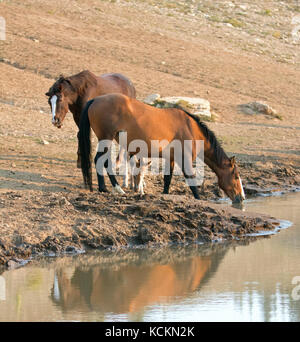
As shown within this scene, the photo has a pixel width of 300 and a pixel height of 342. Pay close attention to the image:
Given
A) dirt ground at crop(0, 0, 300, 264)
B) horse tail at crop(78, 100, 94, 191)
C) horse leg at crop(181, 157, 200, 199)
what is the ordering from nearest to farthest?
dirt ground at crop(0, 0, 300, 264) → horse tail at crop(78, 100, 94, 191) → horse leg at crop(181, 157, 200, 199)

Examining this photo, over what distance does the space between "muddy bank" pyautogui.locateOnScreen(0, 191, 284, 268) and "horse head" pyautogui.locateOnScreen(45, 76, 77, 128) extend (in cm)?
174

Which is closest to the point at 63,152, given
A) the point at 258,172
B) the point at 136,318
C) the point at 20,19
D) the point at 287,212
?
the point at 258,172

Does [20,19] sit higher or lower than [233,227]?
higher

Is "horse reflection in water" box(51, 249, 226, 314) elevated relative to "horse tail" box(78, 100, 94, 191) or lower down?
lower down

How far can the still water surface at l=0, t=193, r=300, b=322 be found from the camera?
6.49m

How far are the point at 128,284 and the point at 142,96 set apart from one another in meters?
14.2

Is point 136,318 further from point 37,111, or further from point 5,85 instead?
point 5,85

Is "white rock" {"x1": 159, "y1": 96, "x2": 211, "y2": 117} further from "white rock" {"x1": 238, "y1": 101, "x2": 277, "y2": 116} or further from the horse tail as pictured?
the horse tail

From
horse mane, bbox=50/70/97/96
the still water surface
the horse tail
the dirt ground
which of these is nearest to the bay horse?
the horse tail

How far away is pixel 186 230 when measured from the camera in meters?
9.23

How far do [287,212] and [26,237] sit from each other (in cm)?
437

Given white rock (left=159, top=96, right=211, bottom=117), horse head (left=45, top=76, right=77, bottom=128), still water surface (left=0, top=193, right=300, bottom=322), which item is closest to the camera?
still water surface (left=0, top=193, right=300, bottom=322)

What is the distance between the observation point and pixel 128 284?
24.6ft

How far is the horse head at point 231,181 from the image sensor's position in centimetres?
1113
